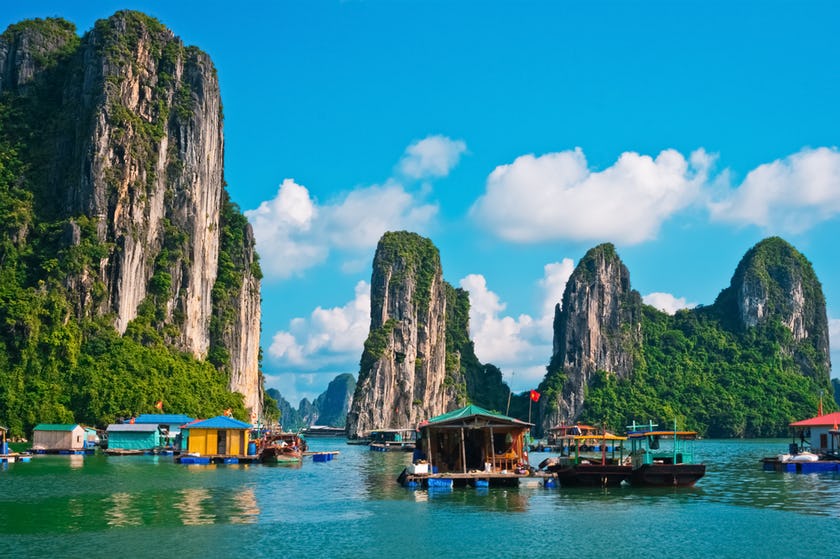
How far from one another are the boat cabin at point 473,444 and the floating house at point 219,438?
23.2 metres

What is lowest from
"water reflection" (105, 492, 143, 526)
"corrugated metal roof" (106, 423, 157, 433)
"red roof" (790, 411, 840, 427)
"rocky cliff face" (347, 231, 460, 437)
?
"water reflection" (105, 492, 143, 526)

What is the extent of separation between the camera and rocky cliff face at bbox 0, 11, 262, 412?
336 feet

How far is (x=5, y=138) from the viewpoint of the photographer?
11038 centimetres

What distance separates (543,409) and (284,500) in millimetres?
144523

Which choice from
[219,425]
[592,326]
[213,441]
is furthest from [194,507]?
[592,326]

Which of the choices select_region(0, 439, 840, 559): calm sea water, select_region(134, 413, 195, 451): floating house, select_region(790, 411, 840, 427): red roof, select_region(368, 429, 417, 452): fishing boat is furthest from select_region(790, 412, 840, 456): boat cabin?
select_region(134, 413, 195, 451): floating house

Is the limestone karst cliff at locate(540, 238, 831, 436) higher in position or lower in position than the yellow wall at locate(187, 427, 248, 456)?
higher

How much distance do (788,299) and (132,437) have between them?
513ft

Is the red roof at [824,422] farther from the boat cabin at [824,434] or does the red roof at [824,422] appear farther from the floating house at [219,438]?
the floating house at [219,438]

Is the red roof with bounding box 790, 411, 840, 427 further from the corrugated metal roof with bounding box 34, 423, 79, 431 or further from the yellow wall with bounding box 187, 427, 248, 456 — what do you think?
the corrugated metal roof with bounding box 34, 423, 79, 431

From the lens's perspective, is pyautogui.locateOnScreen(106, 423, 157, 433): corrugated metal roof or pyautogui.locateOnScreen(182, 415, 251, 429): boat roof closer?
pyautogui.locateOnScreen(182, 415, 251, 429): boat roof

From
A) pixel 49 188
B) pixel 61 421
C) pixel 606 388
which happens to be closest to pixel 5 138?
pixel 49 188

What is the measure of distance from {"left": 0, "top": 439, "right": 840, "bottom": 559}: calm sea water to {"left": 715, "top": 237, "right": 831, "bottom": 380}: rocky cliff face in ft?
497

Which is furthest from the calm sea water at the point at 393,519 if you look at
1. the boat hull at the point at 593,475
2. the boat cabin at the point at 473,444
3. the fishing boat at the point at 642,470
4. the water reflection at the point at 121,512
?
the boat cabin at the point at 473,444
